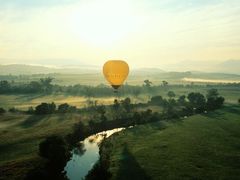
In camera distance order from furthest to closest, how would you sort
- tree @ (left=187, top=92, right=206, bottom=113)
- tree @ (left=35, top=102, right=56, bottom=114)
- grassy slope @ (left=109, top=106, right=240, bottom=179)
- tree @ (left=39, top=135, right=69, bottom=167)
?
tree @ (left=187, top=92, right=206, bottom=113)
tree @ (left=35, top=102, right=56, bottom=114)
tree @ (left=39, top=135, right=69, bottom=167)
grassy slope @ (left=109, top=106, right=240, bottom=179)

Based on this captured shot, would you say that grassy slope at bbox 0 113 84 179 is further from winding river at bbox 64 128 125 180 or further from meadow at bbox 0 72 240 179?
winding river at bbox 64 128 125 180

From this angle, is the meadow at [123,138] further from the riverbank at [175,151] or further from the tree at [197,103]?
the tree at [197,103]

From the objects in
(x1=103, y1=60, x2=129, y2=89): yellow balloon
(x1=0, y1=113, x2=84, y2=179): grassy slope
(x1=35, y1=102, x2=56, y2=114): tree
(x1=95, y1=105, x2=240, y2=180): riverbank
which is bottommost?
(x1=0, y1=113, x2=84, y2=179): grassy slope

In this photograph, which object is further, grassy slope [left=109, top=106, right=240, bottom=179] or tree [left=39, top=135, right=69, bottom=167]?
tree [left=39, top=135, right=69, bottom=167]

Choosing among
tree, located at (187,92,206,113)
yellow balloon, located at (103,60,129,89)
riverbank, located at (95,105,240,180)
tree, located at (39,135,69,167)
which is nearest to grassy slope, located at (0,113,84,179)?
tree, located at (39,135,69,167)

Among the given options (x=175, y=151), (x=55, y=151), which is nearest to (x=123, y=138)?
(x=175, y=151)

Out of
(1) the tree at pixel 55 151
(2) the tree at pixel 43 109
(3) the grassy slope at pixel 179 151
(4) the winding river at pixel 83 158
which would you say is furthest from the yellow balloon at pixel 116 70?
(2) the tree at pixel 43 109
